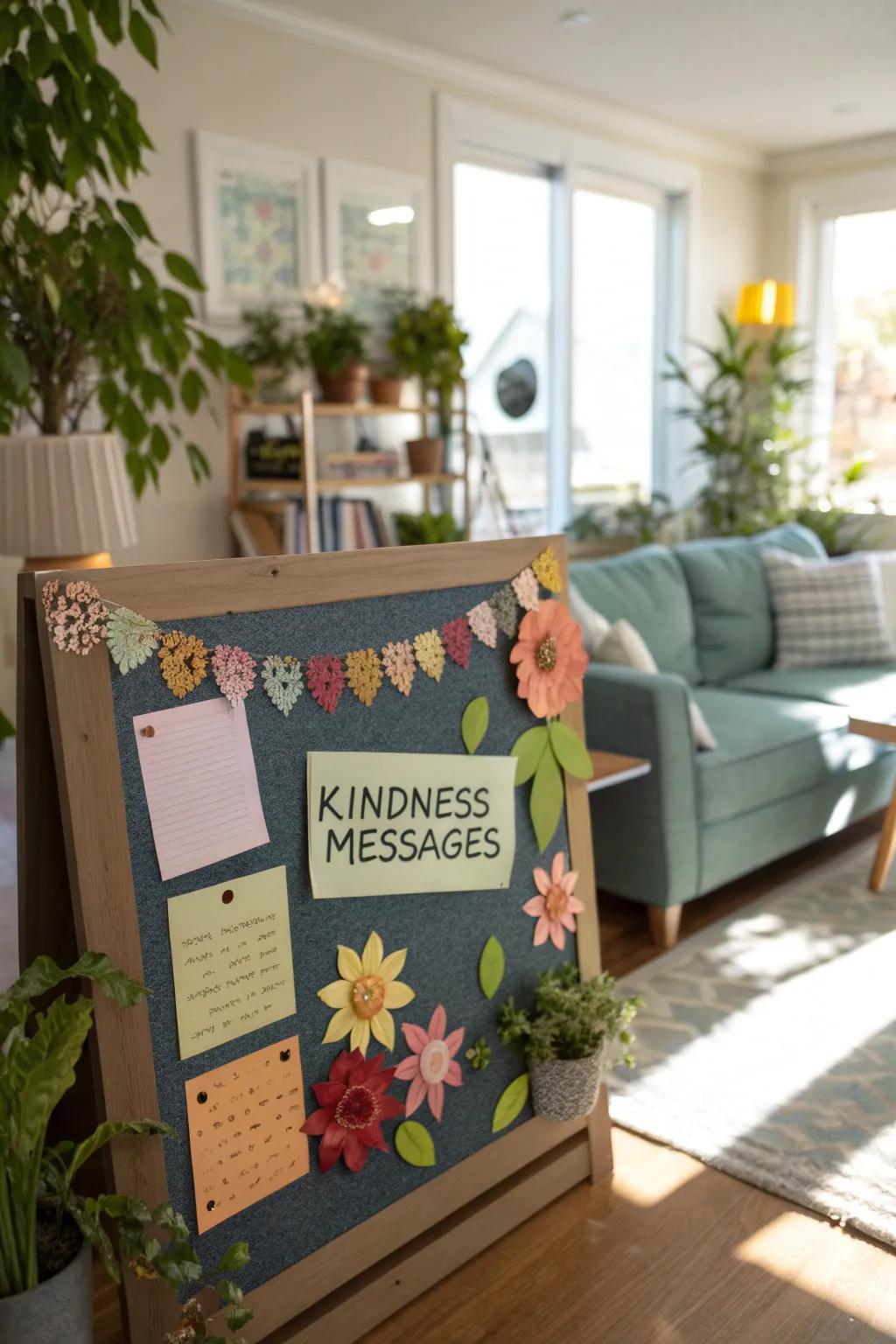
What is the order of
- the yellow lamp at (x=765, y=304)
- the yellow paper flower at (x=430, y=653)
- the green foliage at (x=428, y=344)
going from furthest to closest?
the yellow lamp at (x=765, y=304), the green foliage at (x=428, y=344), the yellow paper flower at (x=430, y=653)

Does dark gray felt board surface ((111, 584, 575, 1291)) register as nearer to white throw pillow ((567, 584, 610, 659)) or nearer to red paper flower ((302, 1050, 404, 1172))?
red paper flower ((302, 1050, 404, 1172))

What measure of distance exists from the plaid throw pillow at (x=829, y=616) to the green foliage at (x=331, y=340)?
166 centimetres

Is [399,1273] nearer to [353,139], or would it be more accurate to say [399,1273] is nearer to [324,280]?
[324,280]

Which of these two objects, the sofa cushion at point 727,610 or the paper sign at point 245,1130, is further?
the sofa cushion at point 727,610

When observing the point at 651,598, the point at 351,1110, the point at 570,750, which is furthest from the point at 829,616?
the point at 351,1110

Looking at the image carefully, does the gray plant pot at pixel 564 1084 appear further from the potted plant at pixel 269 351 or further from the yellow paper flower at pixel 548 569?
the potted plant at pixel 269 351

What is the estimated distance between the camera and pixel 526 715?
1741 millimetres

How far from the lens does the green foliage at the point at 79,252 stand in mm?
1687

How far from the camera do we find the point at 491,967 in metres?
1.71

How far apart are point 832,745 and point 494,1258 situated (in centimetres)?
202

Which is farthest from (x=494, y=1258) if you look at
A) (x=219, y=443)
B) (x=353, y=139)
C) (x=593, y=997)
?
(x=353, y=139)

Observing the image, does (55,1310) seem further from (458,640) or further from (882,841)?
(882,841)

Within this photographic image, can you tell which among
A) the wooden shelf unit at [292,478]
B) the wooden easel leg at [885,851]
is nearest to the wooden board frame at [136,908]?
the wooden easel leg at [885,851]

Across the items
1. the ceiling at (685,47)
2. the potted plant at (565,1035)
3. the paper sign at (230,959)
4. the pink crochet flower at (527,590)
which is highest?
the ceiling at (685,47)
